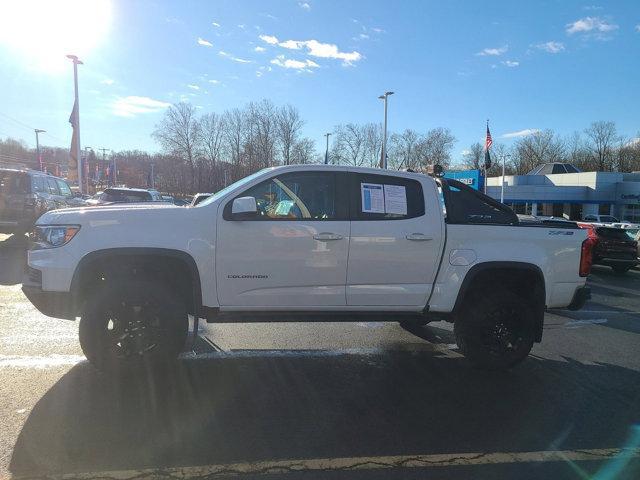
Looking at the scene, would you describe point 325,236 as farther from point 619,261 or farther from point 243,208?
point 619,261

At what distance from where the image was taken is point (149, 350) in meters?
4.49

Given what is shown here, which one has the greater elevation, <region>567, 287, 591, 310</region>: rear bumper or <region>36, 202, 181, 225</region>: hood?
<region>36, 202, 181, 225</region>: hood

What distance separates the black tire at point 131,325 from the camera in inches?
173

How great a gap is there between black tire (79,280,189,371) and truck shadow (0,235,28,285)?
348 centimetres

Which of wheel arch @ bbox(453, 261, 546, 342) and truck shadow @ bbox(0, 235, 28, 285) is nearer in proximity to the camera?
wheel arch @ bbox(453, 261, 546, 342)

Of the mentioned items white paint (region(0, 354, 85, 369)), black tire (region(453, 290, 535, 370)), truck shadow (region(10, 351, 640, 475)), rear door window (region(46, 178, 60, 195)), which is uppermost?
rear door window (region(46, 178, 60, 195))

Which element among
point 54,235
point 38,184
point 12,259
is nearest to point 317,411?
point 54,235

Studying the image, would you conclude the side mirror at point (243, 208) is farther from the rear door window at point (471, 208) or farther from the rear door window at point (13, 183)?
the rear door window at point (13, 183)

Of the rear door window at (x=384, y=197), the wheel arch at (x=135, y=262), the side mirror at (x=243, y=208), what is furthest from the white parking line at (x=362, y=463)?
the rear door window at (x=384, y=197)

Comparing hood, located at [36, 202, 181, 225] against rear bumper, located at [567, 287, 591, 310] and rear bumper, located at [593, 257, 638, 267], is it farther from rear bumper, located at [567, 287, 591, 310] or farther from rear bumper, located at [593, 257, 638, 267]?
rear bumper, located at [593, 257, 638, 267]

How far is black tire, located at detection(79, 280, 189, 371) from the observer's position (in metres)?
4.39

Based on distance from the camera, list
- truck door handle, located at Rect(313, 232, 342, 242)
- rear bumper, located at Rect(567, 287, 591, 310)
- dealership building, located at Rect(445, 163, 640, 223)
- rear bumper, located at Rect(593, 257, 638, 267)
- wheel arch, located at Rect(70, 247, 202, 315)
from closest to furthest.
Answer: wheel arch, located at Rect(70, 247, 202, 315) < truck door handle, located at Rect(313, 232, 342, 242) < rear bumper, located at Rect(567, 287, 591, 310) < rear bumper, located at Rect(593, 257, 638, 267) < dealership building, located at Rect(445, 163, 640, 223)

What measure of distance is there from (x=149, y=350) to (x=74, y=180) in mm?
36278

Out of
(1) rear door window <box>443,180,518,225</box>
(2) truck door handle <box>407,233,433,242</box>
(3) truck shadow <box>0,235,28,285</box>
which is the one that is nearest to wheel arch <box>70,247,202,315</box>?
(2) truck door handle <box>407,233,433,242</box>
